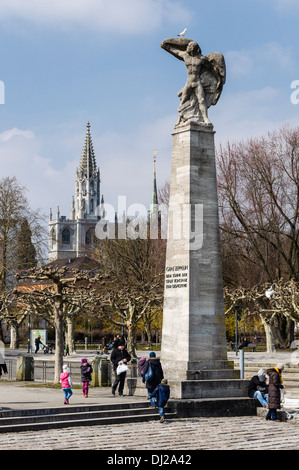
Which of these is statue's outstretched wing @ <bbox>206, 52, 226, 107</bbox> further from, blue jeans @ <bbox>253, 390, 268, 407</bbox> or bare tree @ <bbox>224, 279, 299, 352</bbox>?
bare tree @ <bbox>224, 279, 299, 352</bbox>

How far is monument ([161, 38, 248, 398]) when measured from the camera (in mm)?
18891

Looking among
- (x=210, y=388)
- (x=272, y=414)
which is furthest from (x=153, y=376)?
(x=272, y=414)

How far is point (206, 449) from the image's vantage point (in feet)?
45.3

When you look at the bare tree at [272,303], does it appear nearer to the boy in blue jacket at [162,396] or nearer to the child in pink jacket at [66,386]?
the child in pink jacket at [66,386]

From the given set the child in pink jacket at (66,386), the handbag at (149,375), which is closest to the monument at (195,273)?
the handbag at (149,375)

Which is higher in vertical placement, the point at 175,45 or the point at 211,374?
the point at 175,45

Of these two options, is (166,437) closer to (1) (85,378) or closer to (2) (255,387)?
(2) (255,387)

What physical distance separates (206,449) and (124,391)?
701 cm

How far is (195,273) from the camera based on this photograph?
19.2 m

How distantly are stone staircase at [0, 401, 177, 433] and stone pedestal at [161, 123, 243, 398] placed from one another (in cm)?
174

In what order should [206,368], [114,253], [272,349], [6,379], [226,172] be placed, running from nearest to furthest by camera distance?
1. [206,368]
2. [6,379]
3. [272,349]
4. [226,172]
5. [114,253]

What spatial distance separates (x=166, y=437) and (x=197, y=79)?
33.1ft
